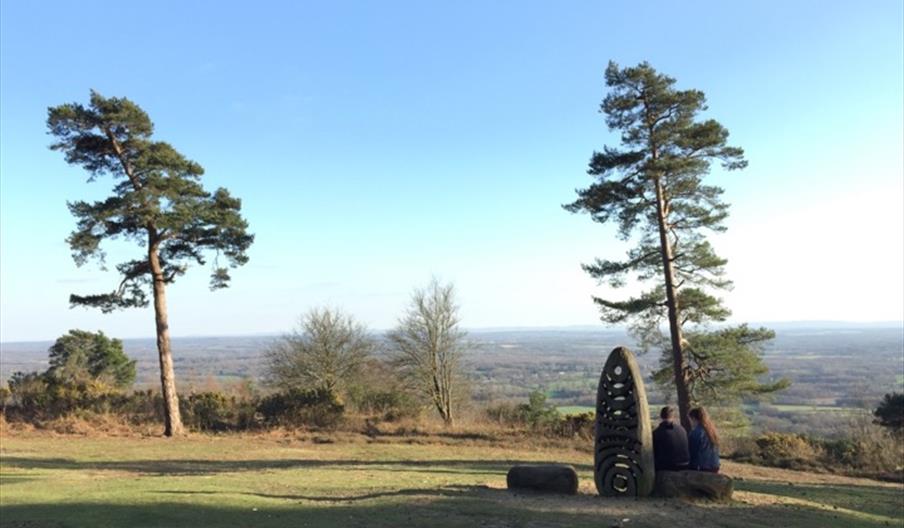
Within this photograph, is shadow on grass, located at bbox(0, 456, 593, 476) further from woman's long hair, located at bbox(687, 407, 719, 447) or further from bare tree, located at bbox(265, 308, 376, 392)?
bare tree, located at bbox(265, 308, 376, 392)

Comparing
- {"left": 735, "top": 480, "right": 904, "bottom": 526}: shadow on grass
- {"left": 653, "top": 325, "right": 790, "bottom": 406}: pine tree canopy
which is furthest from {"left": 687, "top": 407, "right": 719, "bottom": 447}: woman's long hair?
{"left": 653, "top": 325, "right": 790, "bottom": 406}: pine tree canopy

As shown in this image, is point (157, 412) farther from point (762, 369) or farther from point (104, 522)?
point (762, 369)

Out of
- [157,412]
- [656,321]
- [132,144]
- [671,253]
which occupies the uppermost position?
[132,144]

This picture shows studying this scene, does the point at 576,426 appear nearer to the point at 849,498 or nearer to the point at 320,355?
the point at 849,498

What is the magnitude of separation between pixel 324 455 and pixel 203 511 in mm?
11149

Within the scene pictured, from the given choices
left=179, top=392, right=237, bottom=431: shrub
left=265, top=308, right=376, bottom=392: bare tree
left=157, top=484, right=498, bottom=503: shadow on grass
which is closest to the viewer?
left=157, top=484, right=498, bottom=503: shadow on grass

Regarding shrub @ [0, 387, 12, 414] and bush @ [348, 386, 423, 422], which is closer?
shrub @ [0, 387, 12, 414]

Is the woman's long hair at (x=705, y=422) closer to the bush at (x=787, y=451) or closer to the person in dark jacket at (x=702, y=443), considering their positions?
the person in dark jacket at (x=702, y=443)

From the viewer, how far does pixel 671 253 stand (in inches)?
792

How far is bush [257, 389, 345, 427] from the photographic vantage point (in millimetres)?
24578

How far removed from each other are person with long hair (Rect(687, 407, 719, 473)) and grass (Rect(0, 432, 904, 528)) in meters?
0.72

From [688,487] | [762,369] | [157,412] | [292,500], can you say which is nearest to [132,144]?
[157,412]

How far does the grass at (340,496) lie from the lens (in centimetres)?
755

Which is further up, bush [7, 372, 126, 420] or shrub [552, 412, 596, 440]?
bush [7, 372, 126, 420]
